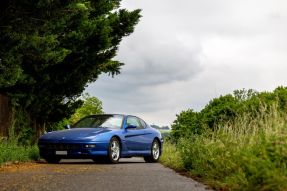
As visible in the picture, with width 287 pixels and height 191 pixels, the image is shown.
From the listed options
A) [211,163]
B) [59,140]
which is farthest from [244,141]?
[59,140]

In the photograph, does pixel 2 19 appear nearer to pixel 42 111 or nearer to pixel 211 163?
pixel 211 163

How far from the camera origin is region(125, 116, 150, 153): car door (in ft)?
60.7

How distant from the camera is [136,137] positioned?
19.0 m

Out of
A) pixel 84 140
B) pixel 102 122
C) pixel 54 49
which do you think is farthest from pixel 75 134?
pixel 54 49

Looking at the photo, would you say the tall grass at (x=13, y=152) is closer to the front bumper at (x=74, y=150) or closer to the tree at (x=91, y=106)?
the front bumper at (x=74, y=150)

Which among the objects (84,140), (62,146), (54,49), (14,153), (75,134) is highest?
(54,49)

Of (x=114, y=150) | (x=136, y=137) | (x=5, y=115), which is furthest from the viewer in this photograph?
(x=5, y=115)

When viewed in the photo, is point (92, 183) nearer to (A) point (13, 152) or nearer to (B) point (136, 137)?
(A) point (13, 152)

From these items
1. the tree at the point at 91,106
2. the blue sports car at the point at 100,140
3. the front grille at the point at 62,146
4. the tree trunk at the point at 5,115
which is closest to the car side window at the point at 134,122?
the blue sports car at the point at 100,140

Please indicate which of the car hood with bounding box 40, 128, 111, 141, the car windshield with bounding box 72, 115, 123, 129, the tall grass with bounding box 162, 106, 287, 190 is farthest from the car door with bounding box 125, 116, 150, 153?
the tall grass with bounding box 162, 106, 287, 190

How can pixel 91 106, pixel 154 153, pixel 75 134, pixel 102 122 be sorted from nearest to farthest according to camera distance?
pixel 75 134, pixel 102 122, pixel 154 153, pixel 91 106

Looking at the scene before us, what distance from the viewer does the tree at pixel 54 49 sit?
13.4 m

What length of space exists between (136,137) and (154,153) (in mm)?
1645

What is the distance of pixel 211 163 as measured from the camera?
1155 centimetres
